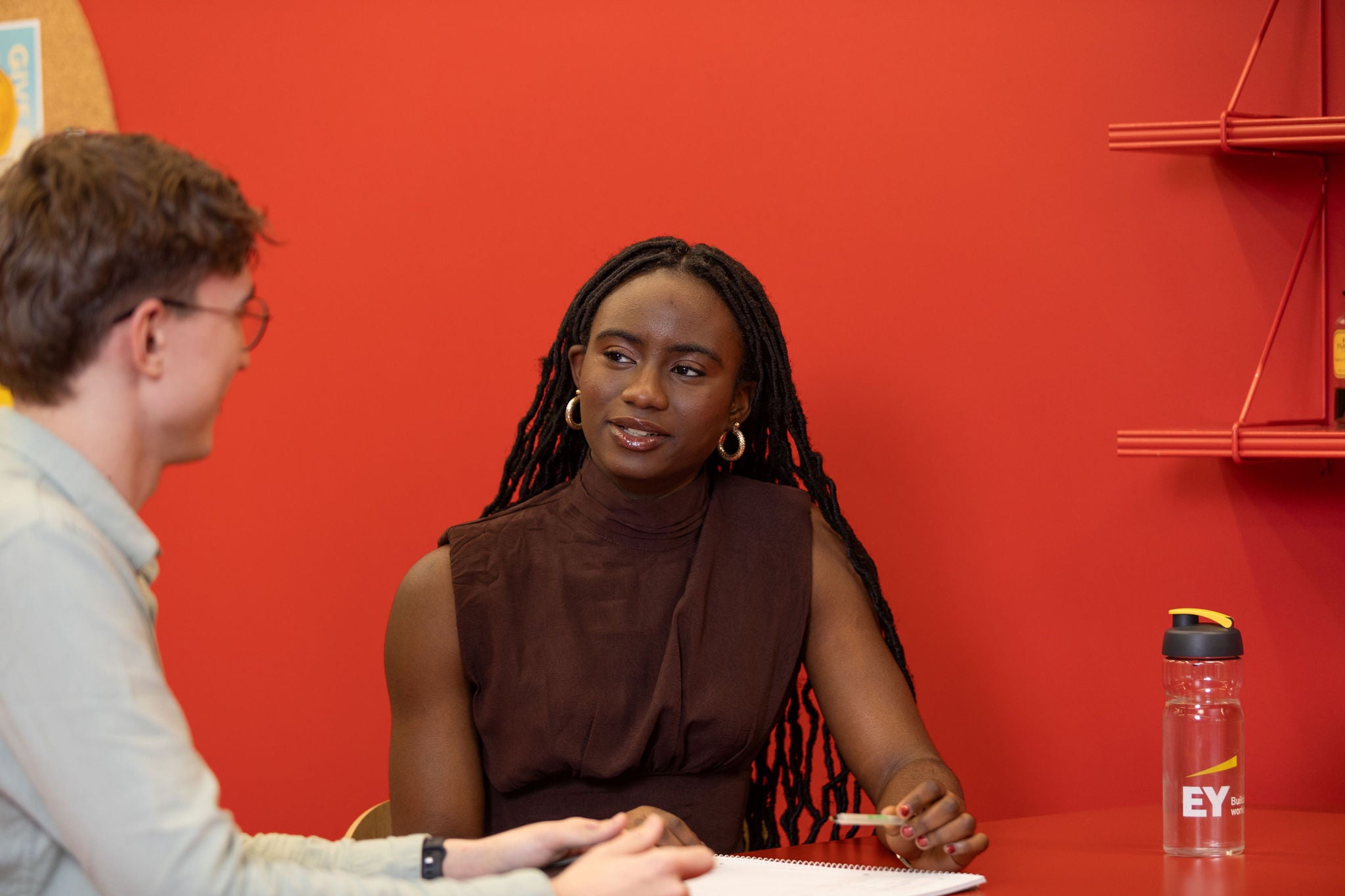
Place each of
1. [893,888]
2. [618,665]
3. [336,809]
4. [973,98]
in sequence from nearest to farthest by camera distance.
→ [893,888] < [618,665] < [973,98] < [336,809]

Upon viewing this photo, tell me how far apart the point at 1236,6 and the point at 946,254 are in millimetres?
527

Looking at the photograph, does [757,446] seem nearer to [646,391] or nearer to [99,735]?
[646,391]

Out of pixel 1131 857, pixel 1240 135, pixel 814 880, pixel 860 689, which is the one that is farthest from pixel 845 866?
pixel 1240 135

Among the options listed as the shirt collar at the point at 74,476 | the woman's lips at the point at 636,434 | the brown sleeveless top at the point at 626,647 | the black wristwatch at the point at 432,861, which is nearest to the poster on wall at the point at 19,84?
the brown sleeveless top at the point at 626,647

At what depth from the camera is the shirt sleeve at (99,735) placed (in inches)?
36.4

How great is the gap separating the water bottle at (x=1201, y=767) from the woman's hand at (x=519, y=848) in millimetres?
652

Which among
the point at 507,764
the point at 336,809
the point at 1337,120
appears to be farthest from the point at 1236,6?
the point at 336,809

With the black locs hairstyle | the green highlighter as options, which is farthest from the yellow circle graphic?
the green highlighter

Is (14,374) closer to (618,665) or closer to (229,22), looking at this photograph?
(618,665)

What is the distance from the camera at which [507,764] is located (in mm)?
1801

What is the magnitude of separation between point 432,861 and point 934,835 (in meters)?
0.54

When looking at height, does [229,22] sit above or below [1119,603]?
above

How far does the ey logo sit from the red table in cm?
5

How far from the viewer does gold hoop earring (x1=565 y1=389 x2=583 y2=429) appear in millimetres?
2029
